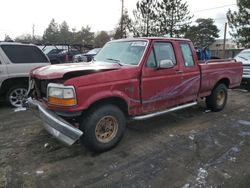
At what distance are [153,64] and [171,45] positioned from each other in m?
0.84

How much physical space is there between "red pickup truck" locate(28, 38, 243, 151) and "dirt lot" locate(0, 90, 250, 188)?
42cm

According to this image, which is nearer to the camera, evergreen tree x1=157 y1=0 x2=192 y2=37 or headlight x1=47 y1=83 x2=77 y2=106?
headlight x1=47 y1=83 x2=77 y2=106

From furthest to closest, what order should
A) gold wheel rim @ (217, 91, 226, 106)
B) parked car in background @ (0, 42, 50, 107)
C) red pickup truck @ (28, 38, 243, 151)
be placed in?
gold wheel rim @ (217, 91, 226, 106), parked car in background @ (0, 42, 50, 107), red pickup truck @ (28, 38, 243, 151)

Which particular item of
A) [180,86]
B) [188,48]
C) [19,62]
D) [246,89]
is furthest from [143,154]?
[246,89]

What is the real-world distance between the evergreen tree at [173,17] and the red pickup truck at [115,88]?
16.1 metres

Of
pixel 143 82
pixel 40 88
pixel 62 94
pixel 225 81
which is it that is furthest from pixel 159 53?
pixel 225 81

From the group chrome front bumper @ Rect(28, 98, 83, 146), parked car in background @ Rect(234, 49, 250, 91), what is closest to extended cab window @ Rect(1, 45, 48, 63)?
chrome front bumper @ Rect(28, 98, 83, 146)

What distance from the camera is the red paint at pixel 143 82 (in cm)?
382

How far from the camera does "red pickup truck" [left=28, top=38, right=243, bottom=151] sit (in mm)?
3768

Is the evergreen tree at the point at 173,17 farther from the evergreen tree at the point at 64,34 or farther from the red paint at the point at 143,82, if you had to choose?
the evergreen tree at the point at 64,34

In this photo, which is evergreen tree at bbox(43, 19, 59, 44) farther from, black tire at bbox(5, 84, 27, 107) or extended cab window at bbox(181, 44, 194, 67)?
extended cab window at bbox(181, 44, 194, 67)

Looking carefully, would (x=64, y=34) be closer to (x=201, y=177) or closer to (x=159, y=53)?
(x=159, y=53)

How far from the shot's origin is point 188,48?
5.81 m

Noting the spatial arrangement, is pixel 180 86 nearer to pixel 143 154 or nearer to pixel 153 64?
pixel 153 64
